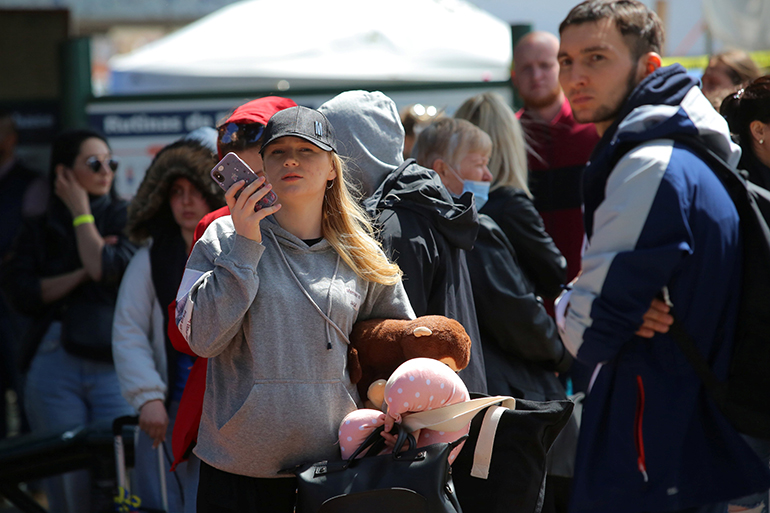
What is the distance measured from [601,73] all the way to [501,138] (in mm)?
1150

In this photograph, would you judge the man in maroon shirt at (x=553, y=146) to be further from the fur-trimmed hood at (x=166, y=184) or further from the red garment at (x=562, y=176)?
the fur-trimmed hood at (x=166, y=184)

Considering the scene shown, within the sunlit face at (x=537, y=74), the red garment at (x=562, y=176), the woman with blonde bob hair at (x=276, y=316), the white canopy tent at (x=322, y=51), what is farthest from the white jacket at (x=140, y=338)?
the white canopy tent at (x=322, y=51)

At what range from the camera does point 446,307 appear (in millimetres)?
2596

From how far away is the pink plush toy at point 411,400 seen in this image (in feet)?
6.79

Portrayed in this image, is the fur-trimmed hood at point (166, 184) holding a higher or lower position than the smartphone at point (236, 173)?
lower

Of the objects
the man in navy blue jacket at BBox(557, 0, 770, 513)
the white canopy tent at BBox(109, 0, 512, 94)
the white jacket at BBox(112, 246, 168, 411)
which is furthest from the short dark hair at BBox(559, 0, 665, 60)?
the white canopy tent at BBox(109, 0, 512, 94)

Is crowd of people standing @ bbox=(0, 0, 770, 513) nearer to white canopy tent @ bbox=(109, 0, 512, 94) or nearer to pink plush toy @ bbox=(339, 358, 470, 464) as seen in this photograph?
pink plush toy @ bbox=(339, 358, 470, 464)

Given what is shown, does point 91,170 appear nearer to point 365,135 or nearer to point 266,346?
point 365,135

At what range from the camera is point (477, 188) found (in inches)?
128

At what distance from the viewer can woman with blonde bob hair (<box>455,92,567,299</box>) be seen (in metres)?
3.28

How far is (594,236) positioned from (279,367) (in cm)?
93

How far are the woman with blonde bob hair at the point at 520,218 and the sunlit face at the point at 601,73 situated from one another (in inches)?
31.8

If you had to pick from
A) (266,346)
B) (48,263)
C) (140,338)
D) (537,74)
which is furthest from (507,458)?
(537,74)

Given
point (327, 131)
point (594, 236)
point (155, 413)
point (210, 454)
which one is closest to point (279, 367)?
point (210, 454)
